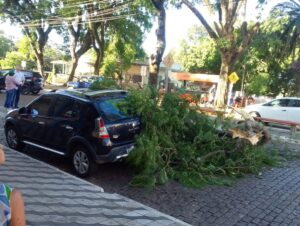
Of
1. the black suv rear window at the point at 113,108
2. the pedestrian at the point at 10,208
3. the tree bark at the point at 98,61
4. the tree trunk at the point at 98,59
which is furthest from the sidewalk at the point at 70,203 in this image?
the tree bark at the point at 98,61

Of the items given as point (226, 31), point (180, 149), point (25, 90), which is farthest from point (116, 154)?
point (25, 90)

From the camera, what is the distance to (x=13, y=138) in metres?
8.24

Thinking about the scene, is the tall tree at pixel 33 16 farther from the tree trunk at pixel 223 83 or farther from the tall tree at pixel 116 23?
the tree trunk at pixel 223 83

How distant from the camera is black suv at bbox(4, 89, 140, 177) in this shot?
246 inches

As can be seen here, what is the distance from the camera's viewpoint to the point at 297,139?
463 inches

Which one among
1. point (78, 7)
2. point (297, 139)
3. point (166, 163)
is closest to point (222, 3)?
point (297, 139)

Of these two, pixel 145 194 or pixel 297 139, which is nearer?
pixel 145 194

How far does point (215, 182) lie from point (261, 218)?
1488 mm

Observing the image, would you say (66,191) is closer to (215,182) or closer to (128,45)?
(215,182)

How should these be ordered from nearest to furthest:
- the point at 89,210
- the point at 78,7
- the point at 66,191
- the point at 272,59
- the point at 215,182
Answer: the point at 89,210 → the point at 66,191 → the point at 215,182 → the point at 78,7 → the point at 272,59

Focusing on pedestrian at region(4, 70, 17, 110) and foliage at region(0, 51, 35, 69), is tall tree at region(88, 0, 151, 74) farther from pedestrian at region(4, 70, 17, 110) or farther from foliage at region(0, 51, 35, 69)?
foliage at region(0, 51, 35, 69)

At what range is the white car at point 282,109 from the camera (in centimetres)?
1670

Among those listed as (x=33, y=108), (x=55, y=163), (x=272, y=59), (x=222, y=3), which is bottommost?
(x=55, y=163)

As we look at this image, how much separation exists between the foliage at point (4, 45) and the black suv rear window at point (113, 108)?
270 ft
